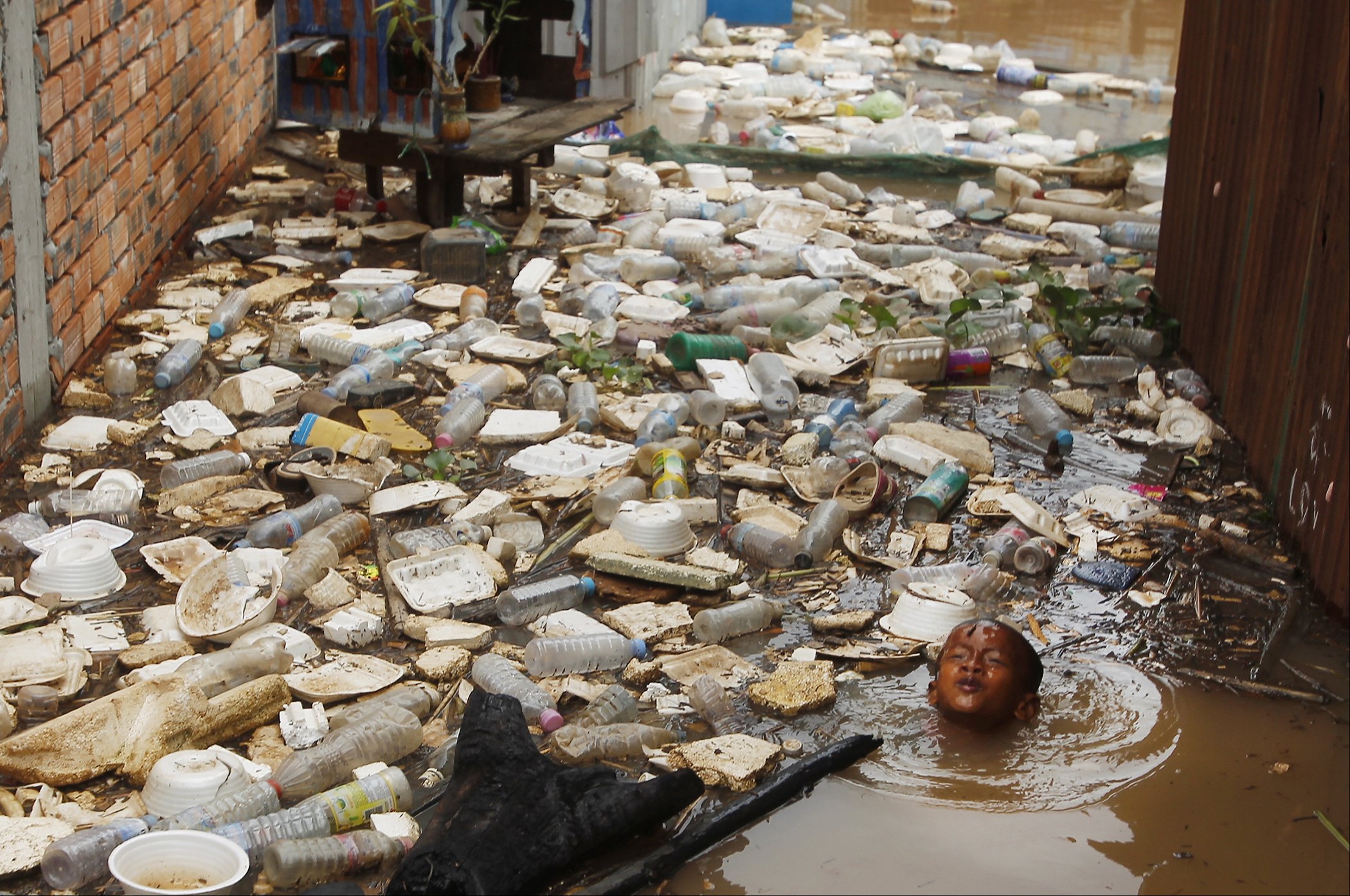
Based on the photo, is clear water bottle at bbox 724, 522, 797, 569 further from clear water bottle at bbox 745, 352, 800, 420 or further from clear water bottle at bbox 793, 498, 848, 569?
clear water bottle at bbox 745, 352, 800, 420

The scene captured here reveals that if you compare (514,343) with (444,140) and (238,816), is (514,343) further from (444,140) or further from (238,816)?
(238,816)

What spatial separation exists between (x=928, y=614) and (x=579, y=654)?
1000mm

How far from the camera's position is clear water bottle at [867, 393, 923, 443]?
4.96 m

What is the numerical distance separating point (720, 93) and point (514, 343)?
6212 millimetres

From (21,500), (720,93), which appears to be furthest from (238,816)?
(720,93)

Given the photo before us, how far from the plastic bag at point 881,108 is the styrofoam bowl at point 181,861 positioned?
29.5 ft

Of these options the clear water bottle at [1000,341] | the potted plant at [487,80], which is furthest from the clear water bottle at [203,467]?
the potted plant at [487,80]

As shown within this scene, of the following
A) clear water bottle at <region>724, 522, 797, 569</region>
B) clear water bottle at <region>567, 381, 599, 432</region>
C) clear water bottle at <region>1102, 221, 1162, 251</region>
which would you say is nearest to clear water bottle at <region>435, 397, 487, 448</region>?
clear water bottle at <region>567, 381, 599, 432</region>

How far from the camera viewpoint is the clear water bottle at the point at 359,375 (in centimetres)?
516

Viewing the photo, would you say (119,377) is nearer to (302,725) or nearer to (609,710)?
(302,725)

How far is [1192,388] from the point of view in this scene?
209 inches

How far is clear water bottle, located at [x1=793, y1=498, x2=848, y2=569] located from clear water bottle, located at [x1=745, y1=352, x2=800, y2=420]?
910 mm

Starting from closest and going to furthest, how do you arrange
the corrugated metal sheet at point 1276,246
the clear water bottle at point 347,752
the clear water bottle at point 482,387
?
1. the clear water bottle at point 347,752
2. the corrugated metal sheet at point 1276,246
3. the clear water bottle at point 482,387

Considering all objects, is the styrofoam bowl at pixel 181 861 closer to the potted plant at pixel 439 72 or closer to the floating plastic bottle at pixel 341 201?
the potted plant at pixel 439 72
